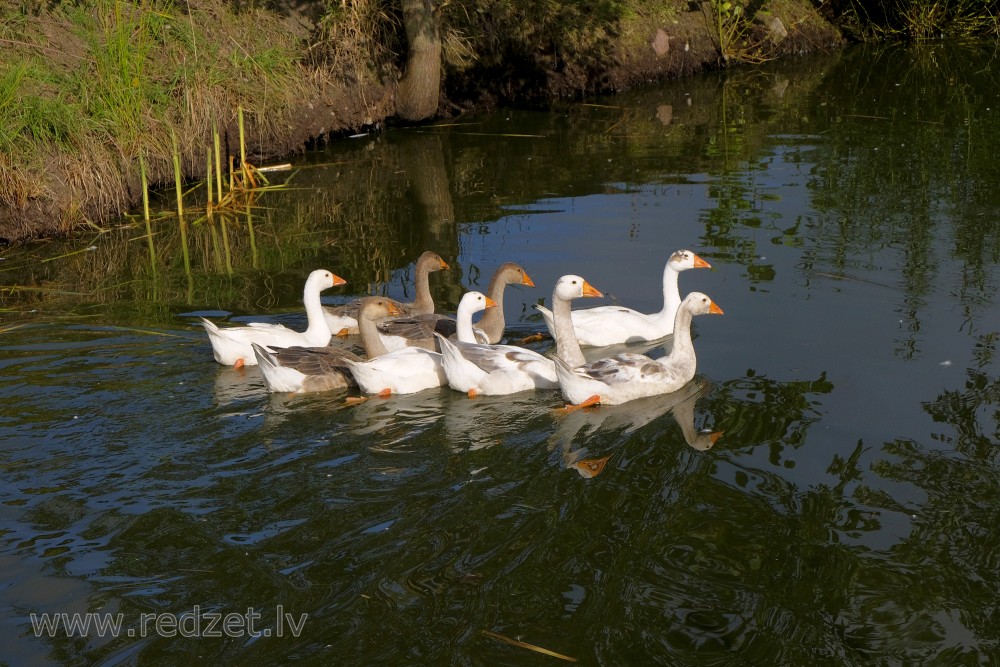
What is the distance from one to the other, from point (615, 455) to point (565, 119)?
A: 12361 millimetres

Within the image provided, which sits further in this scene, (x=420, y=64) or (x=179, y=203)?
(x=420, y=64)

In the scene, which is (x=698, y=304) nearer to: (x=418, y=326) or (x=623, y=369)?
(x=623, y=369)

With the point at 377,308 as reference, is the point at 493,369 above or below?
below

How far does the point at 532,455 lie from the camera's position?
7293mm

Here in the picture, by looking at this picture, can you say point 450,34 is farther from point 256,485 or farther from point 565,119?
point 256,485

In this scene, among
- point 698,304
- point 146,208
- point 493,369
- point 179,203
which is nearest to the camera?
point 493,369

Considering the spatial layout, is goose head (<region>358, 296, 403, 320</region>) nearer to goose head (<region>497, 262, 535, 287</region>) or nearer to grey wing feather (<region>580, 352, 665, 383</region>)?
goose head (<region>497, 262, 535, 287</region>)

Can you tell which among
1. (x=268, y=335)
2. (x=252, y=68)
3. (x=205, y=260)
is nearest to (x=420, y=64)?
(x=252, y=68)

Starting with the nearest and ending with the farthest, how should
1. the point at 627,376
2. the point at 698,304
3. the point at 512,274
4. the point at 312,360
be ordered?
1. the point at 627,376
2. the point at 312,360
3. the point at 698,304
4. the point at 512,274

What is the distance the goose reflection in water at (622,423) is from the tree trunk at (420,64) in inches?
405

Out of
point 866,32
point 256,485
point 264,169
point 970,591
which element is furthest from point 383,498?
point 866,32

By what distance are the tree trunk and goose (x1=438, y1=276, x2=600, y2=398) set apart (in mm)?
9683

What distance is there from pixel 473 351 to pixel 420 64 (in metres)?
9.92

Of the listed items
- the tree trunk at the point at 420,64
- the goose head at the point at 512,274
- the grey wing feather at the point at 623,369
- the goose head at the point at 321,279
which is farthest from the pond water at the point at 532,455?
the tree trunk at the point at 420,64
